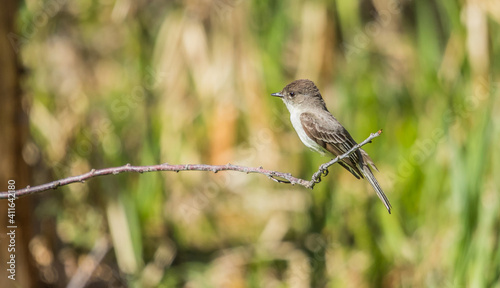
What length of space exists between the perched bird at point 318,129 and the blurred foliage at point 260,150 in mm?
965

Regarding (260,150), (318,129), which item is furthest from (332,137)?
(260,150)

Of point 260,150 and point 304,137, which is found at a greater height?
point 260,150

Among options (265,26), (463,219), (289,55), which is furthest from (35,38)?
(463,219)

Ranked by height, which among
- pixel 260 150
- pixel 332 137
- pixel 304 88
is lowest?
pixel 332 137

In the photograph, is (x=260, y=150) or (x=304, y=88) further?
(x=260, y=150)

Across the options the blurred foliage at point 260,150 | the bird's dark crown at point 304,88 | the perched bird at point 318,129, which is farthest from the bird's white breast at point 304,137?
the blurred foliage at point 260,150

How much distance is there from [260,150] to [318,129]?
2091 mm

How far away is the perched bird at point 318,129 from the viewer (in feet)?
8.65

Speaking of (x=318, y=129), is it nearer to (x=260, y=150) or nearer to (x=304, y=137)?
(x=304, y=137)

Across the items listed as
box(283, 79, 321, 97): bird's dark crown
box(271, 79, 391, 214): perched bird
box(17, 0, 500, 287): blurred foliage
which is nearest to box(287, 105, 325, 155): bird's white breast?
box(271, 79, 391, 214): perched bird

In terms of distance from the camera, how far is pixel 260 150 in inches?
187

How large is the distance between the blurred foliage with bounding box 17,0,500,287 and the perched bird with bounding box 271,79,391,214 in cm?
97

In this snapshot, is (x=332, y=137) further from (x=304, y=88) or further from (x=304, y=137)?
(x=304, y=88)

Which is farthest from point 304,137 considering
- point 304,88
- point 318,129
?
point 304,88
